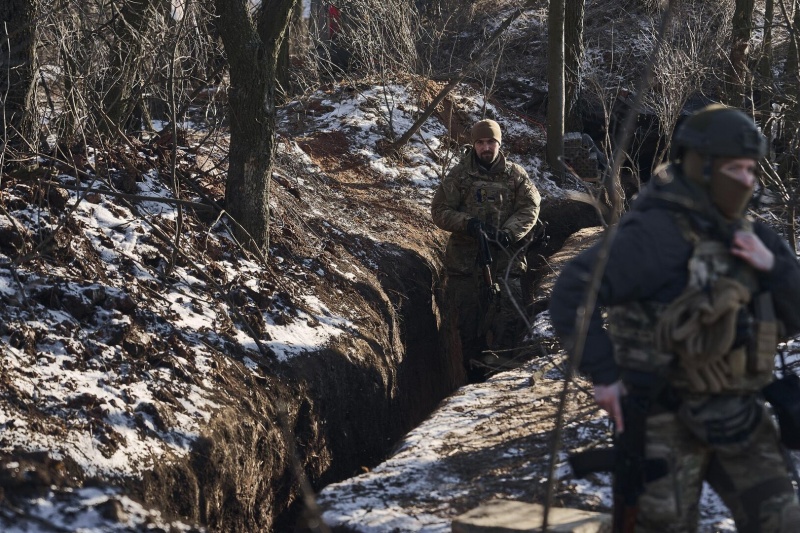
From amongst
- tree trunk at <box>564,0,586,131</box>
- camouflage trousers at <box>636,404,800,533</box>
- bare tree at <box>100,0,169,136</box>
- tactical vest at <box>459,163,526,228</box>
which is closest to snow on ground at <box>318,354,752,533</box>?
camouflage trousers at <box>636,404,800,533</box>

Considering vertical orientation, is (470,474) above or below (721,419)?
below

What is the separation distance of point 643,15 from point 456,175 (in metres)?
14.9

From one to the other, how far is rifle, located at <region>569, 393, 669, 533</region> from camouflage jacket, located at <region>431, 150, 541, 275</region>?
5.65 metres

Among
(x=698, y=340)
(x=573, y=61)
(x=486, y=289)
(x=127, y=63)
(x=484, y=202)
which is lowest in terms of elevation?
(x=698, y=340)

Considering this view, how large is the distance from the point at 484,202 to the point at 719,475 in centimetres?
580

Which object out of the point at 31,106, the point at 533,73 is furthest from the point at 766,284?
the point at 533,73

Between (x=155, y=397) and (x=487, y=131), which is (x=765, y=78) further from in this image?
(x=155, y=397)

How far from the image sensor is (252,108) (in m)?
7.30

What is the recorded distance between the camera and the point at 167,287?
6.32 meters

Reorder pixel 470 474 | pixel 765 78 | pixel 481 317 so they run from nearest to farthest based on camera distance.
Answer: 1. pixel 470 474
2. pixel 765 78
3. pixel 481 317

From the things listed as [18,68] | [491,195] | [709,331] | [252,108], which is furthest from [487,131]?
[709,331]

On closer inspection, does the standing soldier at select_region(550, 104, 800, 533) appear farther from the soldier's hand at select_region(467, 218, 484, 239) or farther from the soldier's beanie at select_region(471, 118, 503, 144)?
the soldier's beanie at select_region(471, 118, 503, 144)

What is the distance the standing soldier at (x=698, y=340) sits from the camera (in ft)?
9.70

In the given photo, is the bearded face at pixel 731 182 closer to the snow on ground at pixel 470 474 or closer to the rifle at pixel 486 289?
the snow on ground at pixel 470 474
